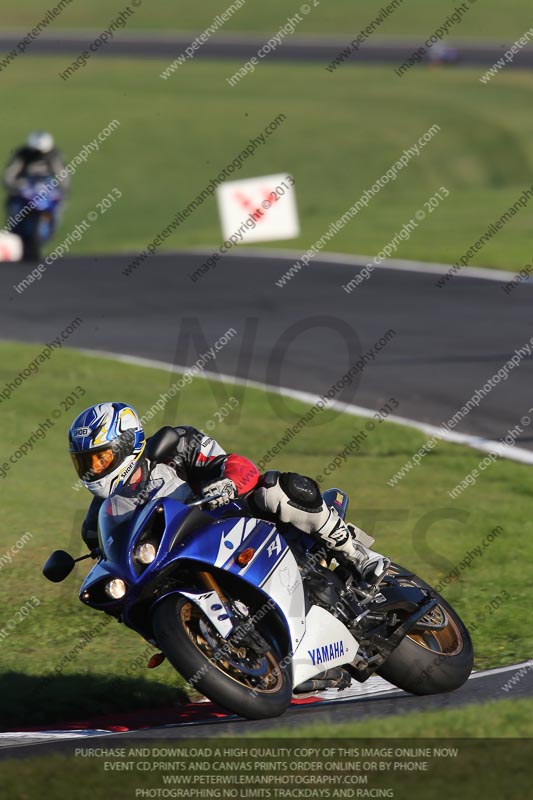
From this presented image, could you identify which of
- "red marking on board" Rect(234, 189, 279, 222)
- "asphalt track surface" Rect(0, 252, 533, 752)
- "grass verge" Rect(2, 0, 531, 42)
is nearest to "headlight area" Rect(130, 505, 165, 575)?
"asphalt track surface" Rect(0, 252, 533, 752)

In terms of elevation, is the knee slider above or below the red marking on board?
above

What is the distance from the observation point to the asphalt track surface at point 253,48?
5156cm

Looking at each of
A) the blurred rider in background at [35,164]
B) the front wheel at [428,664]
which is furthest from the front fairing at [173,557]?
the blurred rider in background at [35,164]

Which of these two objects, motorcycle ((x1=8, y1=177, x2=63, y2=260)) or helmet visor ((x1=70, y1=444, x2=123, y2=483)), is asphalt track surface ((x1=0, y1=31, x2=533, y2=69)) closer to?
motorcycle ((x1=8, y1=177, x2=63, y2=260))

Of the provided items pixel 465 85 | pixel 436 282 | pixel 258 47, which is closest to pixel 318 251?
pixel 436 282

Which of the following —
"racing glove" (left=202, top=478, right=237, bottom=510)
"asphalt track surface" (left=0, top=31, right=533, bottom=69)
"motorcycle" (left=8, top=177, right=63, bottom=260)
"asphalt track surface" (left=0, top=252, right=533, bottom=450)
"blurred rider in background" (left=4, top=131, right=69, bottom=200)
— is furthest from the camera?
"asphalt track surface" (left=0, top=31, right=533, bottom=69)

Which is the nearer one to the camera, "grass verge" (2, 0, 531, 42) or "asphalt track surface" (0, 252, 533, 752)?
"asphalt track surface" (0, 252, 533, 752)

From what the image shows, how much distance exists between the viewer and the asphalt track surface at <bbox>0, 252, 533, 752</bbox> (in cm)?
1491

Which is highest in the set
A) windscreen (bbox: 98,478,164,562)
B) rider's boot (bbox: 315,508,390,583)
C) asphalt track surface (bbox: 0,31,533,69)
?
rider's boot (bbox: 315,508,390,583)

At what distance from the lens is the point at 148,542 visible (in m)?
6.29

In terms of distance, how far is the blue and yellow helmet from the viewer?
21.5 feet

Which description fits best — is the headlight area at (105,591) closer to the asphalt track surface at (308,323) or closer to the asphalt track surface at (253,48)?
the asphalt track surface at (308,323)

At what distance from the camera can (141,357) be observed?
17.4 meters

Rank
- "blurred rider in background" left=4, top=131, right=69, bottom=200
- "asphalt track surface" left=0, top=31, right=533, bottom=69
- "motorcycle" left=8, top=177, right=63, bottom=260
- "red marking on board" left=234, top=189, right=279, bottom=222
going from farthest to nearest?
"asphalt track surface" left=0, top=31, right=533, bottom=69
"red marking on board" left=234, top=189, right=279, bottom=222
"blurred rider in background" left=4, top=131, right=69, bottom=200
"motorcycle" left=8, top=177, right=63, bottom=260
